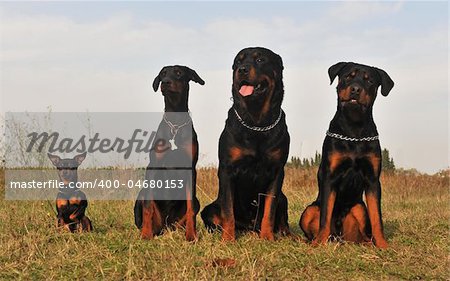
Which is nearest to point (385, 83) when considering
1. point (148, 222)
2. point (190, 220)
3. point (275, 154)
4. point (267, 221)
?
point (275, 154)

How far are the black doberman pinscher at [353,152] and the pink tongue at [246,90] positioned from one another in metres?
0.77

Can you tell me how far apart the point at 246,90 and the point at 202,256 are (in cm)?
155

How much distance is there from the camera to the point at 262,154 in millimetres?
5000

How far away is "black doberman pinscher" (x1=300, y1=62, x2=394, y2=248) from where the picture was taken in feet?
15.7

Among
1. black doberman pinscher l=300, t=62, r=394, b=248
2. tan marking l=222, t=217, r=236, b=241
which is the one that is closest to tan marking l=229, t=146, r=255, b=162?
tan marking l=222, t=217, r=236, b=241

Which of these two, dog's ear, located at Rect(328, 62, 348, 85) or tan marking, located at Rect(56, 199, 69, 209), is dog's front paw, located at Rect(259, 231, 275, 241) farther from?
tan marking, located at Rect(56, 199, 69, 209)

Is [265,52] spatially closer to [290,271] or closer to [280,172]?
[280,172]

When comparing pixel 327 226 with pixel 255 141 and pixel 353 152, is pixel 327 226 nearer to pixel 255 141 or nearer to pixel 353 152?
pixel 353 152

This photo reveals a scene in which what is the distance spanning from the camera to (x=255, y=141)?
500 cm

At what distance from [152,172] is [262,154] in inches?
43.0

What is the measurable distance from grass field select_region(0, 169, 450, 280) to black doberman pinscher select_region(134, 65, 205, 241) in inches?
8.0

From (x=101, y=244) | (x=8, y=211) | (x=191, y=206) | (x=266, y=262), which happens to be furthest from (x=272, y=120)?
(x=8, y=211)

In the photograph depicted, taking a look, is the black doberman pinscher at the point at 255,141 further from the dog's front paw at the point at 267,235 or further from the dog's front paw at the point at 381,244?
the dog's front paw at the point at 381,244

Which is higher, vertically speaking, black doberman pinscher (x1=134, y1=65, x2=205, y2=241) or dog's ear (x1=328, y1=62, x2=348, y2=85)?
dog's ear (x1=328, y1=62, x2=348, y2=85)
